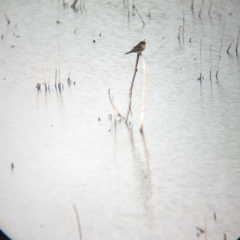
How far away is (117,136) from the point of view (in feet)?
14.1

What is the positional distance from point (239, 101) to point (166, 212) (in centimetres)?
202

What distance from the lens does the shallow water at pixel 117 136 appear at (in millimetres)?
3164

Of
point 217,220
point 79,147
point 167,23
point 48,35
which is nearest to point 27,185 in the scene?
point 79,147

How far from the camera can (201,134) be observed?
4281 millimetres

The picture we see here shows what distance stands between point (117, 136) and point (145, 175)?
695mm

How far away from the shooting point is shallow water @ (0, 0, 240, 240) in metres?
3.16

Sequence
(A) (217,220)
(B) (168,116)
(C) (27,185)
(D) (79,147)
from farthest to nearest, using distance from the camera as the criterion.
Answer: (B) (168,116), (D) (79,147), (C) (27,185), (A) (217,220)

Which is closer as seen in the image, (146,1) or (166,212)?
(166,212)

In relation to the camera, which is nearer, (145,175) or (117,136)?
(145,175)

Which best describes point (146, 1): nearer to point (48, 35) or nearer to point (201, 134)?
point (48, 35)

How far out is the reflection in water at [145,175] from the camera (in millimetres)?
3235

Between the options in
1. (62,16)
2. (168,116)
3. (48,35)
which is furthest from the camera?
(62,16)

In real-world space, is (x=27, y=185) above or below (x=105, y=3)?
below

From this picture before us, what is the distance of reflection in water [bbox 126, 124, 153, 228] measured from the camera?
→ 3.24 m
